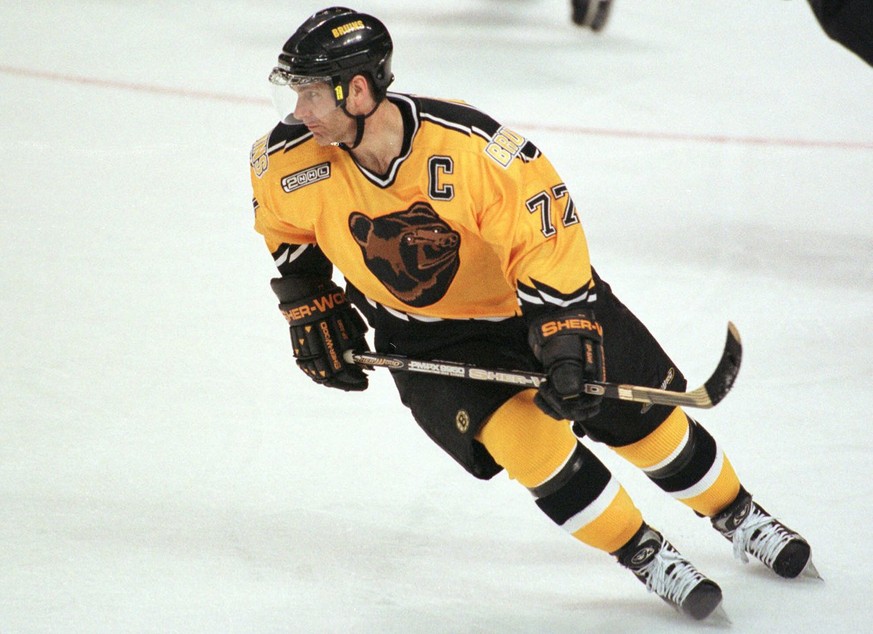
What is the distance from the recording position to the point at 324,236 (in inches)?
99.4

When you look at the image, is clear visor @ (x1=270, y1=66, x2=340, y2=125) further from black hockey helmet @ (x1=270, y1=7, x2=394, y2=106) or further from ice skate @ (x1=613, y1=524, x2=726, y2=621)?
ice skate @ (x1=613, y1=524, x2=726, y2=621)

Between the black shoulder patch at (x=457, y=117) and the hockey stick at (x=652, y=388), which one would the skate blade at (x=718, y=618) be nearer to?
the hockey stick at (x=652, y=388)

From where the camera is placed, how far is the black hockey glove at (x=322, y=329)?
2.63 m

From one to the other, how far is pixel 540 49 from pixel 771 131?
1.70m

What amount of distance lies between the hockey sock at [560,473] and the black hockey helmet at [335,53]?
0.71 metres

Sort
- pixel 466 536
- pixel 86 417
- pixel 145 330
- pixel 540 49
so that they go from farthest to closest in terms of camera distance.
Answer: pixel 540 49 < pixel 145 330 < pixel 86 417 < pixel 466 536

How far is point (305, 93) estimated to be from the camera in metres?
2.33

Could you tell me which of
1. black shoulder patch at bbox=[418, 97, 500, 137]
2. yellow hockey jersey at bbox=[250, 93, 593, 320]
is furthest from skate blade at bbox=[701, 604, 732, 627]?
black shoulder patch at bbox=[418, 97, 500, 137]

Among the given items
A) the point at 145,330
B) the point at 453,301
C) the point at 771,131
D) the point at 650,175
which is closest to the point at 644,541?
the point at 453,301

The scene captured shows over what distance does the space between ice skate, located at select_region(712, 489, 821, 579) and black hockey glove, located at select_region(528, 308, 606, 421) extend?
59 cm

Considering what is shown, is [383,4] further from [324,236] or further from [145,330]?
[324,236]

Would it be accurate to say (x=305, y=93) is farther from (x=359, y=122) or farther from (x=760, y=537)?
(x=760, y=537)

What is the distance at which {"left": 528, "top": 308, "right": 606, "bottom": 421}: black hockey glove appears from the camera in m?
2.27

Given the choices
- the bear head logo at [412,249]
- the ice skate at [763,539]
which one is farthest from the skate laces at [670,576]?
the bear head logo at [412,249]
